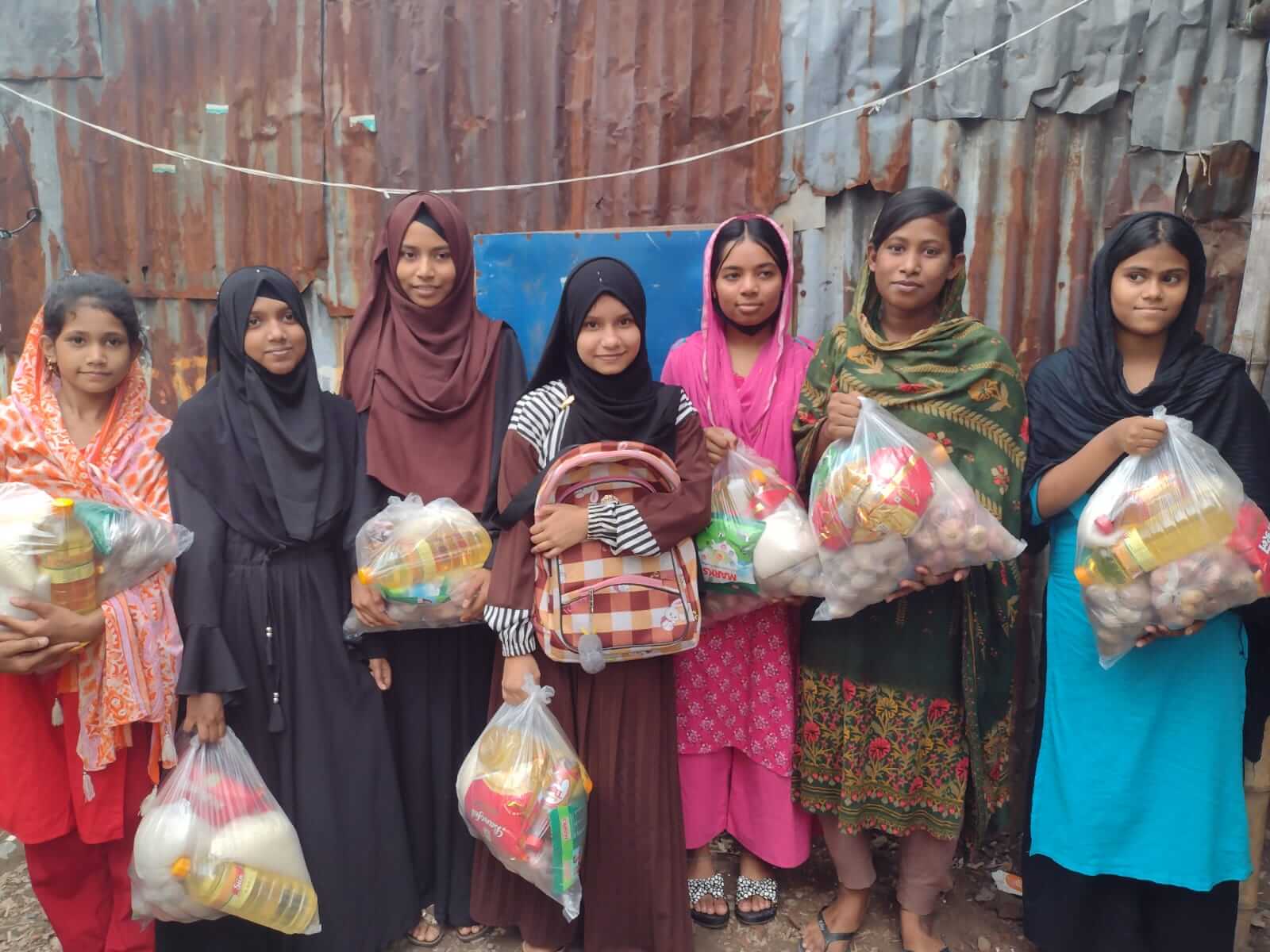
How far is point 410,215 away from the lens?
252 cm

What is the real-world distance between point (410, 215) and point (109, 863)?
2.08 meters

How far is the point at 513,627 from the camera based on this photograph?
2.23 metres

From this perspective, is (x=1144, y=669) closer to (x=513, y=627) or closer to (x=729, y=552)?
(x=729, y=552)

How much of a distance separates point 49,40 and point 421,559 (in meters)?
3.63

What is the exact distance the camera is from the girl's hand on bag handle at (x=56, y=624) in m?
1.97

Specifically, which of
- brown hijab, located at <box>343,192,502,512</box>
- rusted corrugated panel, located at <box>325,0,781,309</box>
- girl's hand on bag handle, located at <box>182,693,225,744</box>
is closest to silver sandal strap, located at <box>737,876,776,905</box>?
brown hijab, located at <box>343,192,502,512</box>

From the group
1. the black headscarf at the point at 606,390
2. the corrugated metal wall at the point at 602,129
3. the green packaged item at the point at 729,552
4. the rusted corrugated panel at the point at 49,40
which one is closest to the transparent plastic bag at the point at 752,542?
the green packaged item at the point at 729,552

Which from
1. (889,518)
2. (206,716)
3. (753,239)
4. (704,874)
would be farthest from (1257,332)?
(206,716)

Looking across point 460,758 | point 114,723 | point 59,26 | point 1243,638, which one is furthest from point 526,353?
point 59,26

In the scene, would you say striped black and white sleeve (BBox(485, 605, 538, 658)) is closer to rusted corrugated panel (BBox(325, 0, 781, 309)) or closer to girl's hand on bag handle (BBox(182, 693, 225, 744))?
girl's hand on bag handle (BBox(182, 693, 225, 744))

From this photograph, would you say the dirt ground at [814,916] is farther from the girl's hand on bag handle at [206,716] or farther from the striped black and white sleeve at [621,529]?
the striped black and white sleeve at [621,529]

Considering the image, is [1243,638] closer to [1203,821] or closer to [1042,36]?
[1203,821]

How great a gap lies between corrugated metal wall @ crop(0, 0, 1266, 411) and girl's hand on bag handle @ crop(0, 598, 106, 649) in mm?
2157

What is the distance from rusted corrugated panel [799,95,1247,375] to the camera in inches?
115
